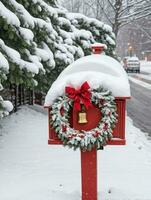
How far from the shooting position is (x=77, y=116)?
16.4 ft

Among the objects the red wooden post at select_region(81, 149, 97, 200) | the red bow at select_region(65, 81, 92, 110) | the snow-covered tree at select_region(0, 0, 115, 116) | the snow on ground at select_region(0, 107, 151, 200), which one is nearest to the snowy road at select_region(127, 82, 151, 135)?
the snow-covered tree at select_region(0, 0, 115, 116)

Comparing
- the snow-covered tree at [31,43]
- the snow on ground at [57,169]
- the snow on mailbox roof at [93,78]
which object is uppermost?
the snow-covered tree at [31,43]

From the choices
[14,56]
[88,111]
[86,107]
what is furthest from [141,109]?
[86,107]

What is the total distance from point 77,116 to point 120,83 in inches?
24.3

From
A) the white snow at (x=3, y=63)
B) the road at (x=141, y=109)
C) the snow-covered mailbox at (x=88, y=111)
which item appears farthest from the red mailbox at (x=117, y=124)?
the road at (x=141, y=109)

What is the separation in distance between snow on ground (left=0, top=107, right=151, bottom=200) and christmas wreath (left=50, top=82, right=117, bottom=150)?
0.90m

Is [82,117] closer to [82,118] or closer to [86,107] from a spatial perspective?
[82,118]

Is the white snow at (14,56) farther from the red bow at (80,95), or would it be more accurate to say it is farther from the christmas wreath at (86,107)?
the red bow at (80,95)

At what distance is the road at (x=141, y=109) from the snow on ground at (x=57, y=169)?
10.6 ft

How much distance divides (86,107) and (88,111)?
140 mm

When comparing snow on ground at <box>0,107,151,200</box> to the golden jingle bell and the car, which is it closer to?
the golden jingle bell

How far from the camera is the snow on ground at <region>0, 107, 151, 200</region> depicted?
5.73 meters

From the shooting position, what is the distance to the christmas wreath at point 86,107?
4.91m

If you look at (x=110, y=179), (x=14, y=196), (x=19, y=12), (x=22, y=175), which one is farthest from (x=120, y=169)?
(x=19, y=12)
